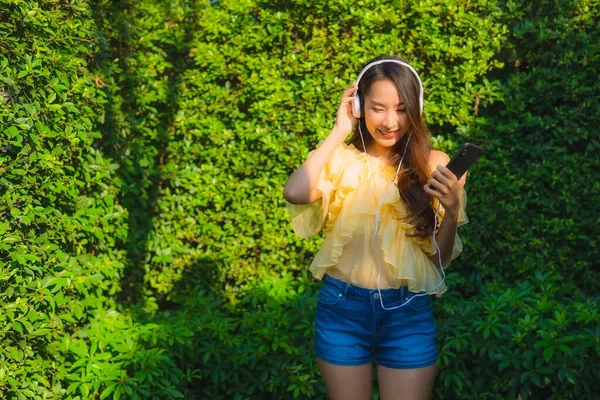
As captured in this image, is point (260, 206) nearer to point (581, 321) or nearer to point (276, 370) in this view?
point (276, 370)

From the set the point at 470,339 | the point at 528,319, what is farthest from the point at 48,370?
the point at 528,319

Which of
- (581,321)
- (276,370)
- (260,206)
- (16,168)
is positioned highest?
(16,168)

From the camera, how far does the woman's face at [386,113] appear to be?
8.92 ft

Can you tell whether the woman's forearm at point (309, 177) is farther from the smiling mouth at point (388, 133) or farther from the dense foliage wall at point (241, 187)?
the dense foliage wall at point (241, 187)

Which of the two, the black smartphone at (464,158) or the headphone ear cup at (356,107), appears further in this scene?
the headphone ear cup at (356,107)

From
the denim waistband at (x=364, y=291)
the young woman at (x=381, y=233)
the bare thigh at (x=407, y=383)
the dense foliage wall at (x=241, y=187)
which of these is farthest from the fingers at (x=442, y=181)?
the dense foliage wall at (x=241, y=187)

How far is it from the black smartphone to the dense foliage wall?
163cm

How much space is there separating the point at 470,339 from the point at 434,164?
1.60m

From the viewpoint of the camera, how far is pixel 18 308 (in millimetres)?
3582

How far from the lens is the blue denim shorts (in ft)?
8.76

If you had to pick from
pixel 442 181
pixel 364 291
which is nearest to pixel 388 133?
pixel 442 181

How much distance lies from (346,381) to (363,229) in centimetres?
54

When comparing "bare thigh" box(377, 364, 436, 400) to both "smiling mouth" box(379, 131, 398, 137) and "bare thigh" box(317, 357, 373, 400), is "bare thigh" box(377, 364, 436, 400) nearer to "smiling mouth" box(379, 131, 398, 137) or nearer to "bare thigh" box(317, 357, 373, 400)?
"bare thigh" box(317, 357, 373, 400)

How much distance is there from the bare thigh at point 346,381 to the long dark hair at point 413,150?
0.53 meters
